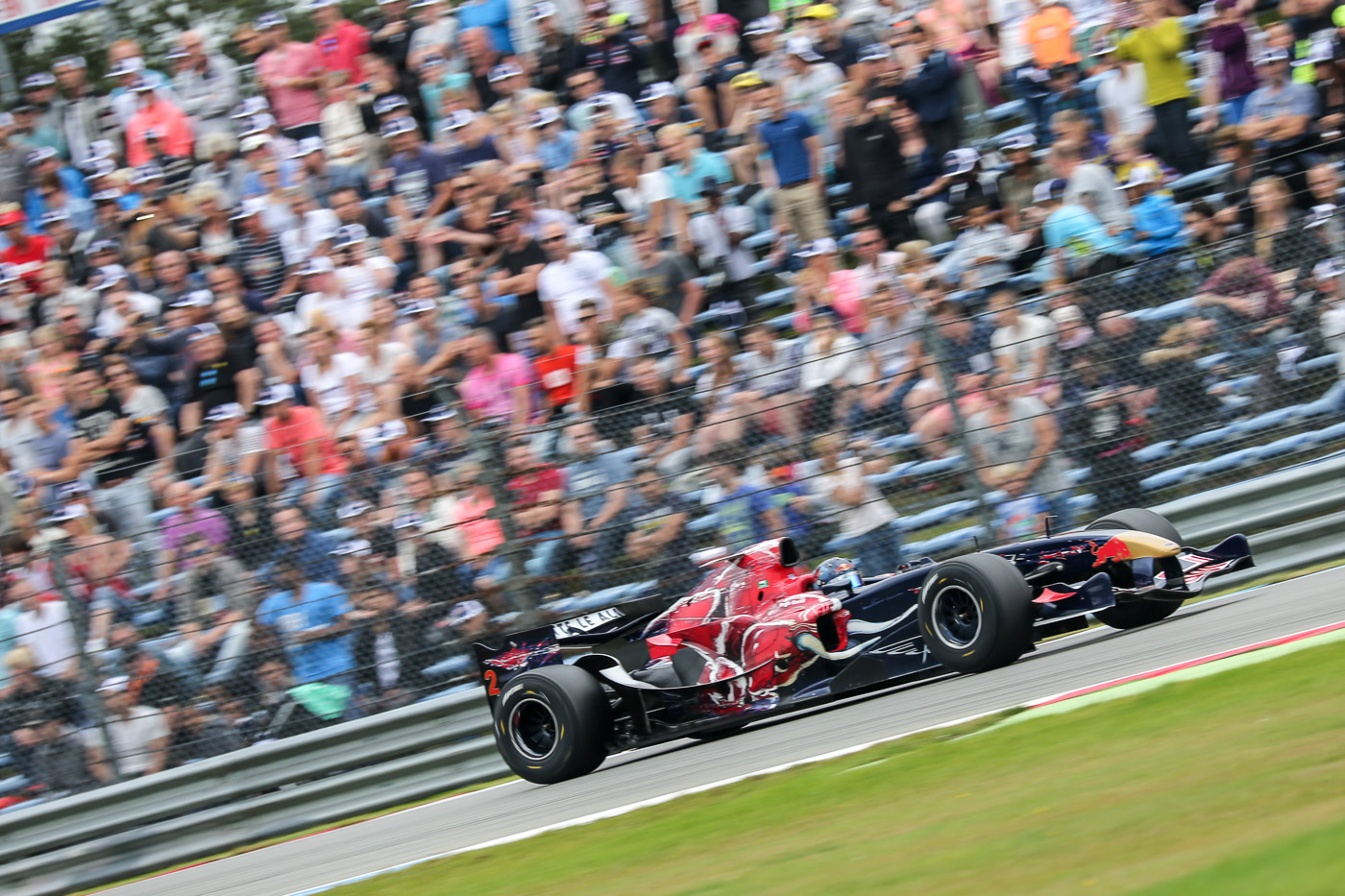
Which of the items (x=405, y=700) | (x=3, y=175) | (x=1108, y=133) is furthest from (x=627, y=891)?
(x=3, y=175)

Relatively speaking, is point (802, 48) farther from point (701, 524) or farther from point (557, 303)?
point (701, 524)

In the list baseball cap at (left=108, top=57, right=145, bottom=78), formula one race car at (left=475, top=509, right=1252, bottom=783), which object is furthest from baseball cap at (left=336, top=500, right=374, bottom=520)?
baseball cap at (left=108, top=57, right=145, bottom=78)

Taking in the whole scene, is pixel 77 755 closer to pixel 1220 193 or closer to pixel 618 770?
pixel 618 770

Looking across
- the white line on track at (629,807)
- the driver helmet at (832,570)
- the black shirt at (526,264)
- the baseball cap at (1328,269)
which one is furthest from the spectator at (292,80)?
the white line on track at (629,807)

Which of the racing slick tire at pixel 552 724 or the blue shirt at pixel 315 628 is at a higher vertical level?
the blue shirt at pixel 315 628

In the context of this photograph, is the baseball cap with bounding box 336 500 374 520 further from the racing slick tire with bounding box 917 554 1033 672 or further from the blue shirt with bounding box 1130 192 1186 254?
the blue shirt with bounding box 1130 192 1186 254

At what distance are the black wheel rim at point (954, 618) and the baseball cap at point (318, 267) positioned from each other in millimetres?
6491

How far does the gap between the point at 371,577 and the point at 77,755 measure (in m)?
2.08

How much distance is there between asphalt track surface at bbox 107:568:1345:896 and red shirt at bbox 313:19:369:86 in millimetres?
7354

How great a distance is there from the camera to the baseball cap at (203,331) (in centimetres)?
1205

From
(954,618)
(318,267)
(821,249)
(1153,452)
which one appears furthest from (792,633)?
(318,267)

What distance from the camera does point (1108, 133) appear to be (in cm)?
1103

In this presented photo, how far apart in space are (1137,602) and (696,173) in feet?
17.4

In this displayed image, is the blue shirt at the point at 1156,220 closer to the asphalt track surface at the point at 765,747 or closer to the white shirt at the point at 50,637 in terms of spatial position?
the asphalt track surface at the point at 765,747
